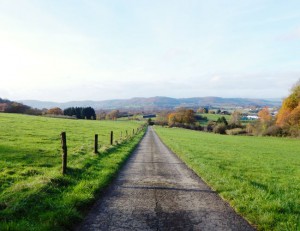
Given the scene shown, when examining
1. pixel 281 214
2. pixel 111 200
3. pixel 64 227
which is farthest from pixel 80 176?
Result: pixel 281 214

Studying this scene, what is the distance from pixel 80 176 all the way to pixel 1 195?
13.5 ft

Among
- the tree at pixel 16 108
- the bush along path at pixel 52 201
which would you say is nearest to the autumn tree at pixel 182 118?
the tree at pixel 16 108

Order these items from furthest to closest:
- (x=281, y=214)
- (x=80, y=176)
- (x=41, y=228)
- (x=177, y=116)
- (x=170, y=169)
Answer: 1. (x=177, y=116)
2. (x=170, y=169)
3. (x=80, y=176)
4. (x=281, y=214)
5. (x=41, y=228)

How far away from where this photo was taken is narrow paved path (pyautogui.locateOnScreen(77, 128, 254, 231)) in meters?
8.06

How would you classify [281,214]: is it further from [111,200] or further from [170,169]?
[170,169]

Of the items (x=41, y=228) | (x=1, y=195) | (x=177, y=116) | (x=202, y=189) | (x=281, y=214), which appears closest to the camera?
(x=41, y=228)

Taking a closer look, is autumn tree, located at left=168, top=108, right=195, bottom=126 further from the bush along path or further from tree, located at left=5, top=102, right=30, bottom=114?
the bush along path

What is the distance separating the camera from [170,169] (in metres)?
18.0

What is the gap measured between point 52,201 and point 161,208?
347 centimetres

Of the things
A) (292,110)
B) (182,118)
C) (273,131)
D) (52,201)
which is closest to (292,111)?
(292,110)

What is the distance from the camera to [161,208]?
9508 millimetres

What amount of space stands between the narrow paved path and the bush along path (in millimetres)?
466

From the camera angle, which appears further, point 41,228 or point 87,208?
point 87,208

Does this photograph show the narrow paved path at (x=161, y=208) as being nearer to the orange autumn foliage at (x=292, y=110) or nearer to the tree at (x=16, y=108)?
the orange autumn foliage at (x=292, y=110)
